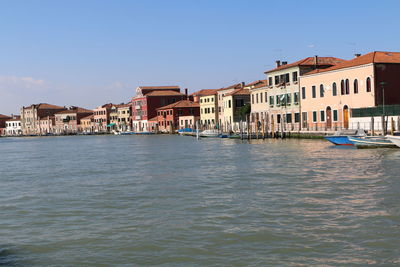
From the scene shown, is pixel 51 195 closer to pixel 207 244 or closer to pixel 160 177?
pixel 160 177

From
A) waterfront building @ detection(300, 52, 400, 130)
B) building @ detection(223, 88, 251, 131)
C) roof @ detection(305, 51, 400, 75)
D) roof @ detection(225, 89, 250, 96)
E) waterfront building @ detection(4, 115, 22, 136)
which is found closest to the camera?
waterfront building @ detection(300, 52, 400, 130)

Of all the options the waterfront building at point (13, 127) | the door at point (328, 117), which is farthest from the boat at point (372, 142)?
the waterfront building at point (13, 127)

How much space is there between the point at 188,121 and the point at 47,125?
71.7m

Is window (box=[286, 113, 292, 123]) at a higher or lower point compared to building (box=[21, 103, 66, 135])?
lower

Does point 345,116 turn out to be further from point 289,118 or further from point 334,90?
point 289,118

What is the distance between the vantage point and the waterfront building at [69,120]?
482ft

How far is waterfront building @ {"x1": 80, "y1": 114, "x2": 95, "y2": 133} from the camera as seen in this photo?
456ft

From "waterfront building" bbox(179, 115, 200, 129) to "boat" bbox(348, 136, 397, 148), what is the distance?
56722 millimetres

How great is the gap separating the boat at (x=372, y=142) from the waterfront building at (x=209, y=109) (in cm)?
4837

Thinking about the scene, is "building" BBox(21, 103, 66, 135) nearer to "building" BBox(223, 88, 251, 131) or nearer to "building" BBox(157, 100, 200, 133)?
"building" BBox(157, 100, 200, 133)

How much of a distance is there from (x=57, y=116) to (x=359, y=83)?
11753 cm

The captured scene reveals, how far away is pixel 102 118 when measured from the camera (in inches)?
5271

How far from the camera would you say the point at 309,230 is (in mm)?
10875

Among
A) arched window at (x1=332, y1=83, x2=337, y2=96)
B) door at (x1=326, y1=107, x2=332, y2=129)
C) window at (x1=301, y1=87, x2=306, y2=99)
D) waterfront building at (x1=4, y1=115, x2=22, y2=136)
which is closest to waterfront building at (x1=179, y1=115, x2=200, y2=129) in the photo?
window at (x1=301, y1=87, x2=306, y2=99)
